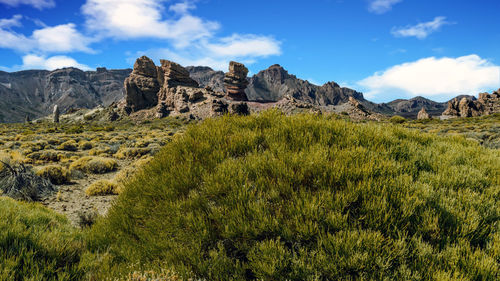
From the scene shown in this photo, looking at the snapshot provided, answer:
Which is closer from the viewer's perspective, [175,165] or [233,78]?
[175,165]

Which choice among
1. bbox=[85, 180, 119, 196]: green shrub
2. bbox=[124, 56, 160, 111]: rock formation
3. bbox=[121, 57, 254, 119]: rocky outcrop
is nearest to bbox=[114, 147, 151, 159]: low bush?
bbox=[85, 180, 119, 196]: green shrub

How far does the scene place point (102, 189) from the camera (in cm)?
1077

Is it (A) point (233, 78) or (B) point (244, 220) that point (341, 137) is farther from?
(A) point (233, 78)

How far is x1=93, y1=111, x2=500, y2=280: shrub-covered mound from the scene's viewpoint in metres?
2.70

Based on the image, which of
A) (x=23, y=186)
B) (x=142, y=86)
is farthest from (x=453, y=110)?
(x=142, y=86)

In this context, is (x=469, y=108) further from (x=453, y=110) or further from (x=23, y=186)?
(x=23, y=186)

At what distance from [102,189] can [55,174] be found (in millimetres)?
3411

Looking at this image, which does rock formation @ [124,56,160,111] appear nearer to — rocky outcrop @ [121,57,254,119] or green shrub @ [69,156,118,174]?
rocky outcrop @ [121,57,254,119]

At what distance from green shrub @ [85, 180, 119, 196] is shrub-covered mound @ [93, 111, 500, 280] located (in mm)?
7105

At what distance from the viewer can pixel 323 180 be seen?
3.48 meters

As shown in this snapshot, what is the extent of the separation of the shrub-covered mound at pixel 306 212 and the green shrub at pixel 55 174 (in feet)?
32.5

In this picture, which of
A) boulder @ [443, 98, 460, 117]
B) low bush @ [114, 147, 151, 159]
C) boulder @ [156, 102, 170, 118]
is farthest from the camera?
boulder @ [156, 102, 170, 118]

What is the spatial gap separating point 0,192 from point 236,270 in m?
11.5

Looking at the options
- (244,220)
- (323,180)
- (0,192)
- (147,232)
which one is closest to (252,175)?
(244,220)
